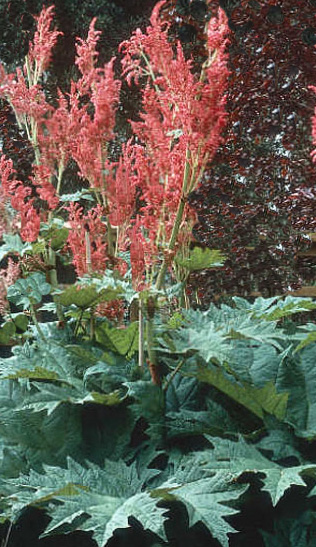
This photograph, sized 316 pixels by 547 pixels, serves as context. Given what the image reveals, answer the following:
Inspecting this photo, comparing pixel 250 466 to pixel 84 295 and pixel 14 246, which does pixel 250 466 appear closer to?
pixel 84 295

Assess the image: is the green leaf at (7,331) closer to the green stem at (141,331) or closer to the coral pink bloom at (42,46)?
the green stem at (141,331)

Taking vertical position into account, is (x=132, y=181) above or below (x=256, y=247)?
above

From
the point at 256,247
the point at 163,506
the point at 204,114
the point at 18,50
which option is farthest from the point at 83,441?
the point at 18,50

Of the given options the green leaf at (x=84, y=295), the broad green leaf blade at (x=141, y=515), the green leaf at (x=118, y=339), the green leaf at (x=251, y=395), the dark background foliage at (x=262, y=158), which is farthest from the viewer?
the dark background foliage at (x=262, y=158)

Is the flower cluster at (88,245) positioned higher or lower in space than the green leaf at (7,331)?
higher

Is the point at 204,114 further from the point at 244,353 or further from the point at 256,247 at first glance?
the point at 256,247

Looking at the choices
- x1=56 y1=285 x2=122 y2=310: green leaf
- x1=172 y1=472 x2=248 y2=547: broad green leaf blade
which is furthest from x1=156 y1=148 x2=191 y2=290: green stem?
x1=172 y1=472 x2=248 y2=547: broad green leaf blade

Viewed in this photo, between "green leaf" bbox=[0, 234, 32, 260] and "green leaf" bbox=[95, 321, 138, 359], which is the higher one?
"green leaf" bbox=[0, 234, 32, 260]

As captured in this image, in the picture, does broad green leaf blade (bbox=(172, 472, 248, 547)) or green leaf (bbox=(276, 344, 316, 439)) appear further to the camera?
green leaf (bbox=(276, 344, 316, 439))

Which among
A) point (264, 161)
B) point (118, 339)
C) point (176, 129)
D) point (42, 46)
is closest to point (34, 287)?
point (118, 339)

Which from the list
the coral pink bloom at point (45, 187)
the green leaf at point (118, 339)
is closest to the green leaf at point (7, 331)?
the green leaf at point (118, 339)

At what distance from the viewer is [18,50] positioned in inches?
201

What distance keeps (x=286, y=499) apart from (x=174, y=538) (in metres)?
0.24

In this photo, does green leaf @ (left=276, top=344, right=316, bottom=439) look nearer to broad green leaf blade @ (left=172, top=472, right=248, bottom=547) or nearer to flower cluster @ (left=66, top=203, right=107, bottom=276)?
broad green leaf blade @ (left=172, top=472, right=248, bottom=547)
